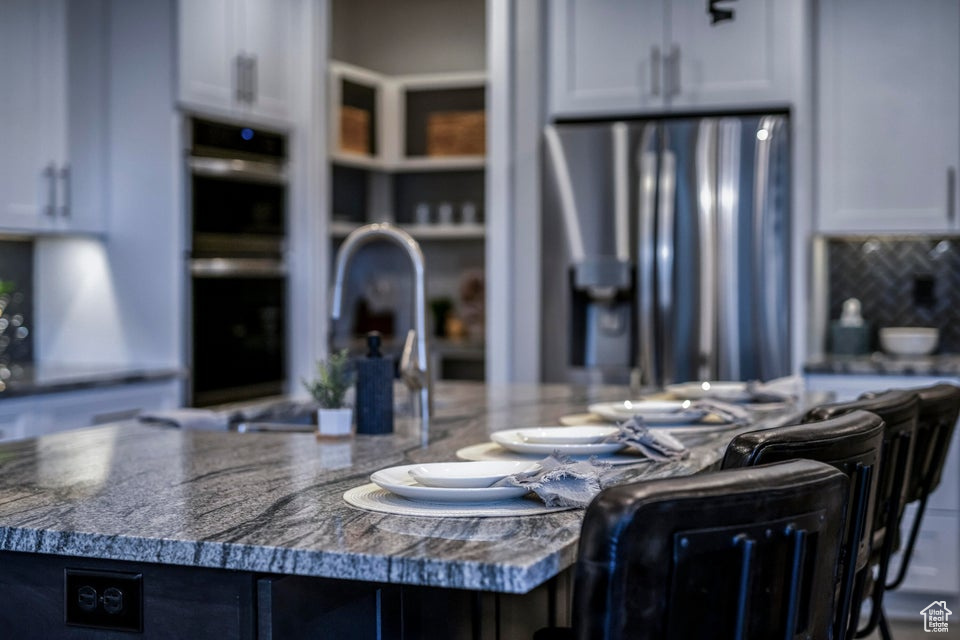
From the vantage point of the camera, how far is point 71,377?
391cm

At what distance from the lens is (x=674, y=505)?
1.19 metres

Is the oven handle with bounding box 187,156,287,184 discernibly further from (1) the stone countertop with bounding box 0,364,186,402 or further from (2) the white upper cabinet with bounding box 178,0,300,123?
(1) the stone countertop with bounding box 0,364,186,402

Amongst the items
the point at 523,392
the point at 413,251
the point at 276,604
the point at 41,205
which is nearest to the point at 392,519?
the point at 276,604

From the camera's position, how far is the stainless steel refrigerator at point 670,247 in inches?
165

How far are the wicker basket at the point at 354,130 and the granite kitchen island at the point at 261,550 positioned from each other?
12.5 ft

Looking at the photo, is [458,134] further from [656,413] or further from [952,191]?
[656,413]

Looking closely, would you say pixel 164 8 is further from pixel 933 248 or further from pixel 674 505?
pixel 674 505

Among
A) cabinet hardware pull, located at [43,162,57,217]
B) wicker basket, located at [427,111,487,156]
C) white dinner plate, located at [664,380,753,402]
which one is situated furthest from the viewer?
wicker basket, located at [427,111,487,156]

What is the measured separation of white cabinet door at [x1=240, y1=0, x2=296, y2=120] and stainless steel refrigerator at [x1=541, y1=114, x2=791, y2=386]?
3.84 ft

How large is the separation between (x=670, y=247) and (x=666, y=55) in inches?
28.7

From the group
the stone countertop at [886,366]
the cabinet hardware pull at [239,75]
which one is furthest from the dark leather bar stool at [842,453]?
the cabinet hardware pull at [239,75]

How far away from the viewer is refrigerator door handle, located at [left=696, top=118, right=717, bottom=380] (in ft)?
13.9

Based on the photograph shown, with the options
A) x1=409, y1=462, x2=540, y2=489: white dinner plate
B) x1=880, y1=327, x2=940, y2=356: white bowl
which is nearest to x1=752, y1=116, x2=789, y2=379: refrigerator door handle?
x1=880, y1=327, x2=940, y2=356: white bowl

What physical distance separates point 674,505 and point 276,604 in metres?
0.49
